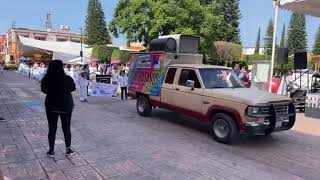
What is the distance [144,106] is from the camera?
11.8 m

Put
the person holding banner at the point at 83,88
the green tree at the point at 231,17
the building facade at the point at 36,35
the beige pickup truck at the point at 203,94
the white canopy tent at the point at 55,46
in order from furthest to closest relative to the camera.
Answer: the building facade at the point at 36,35 < the green tree at the point at 231,17 < the white canopy tent at the point at 55,46 < the person holding banner at the point at 83,88 < the beige pickup truck at the point at 203,94

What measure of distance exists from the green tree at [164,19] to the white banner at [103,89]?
68.4 feet

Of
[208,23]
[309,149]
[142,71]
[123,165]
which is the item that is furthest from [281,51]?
[208,23]

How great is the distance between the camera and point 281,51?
15.4m

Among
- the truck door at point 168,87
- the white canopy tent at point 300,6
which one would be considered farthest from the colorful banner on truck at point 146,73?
the white canopy tent at point 300,6

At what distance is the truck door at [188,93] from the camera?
30.2 feet

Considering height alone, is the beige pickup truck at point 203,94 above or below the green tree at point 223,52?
below

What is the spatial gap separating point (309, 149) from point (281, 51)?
26.4 feet

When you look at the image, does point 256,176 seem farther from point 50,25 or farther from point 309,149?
point 50,25

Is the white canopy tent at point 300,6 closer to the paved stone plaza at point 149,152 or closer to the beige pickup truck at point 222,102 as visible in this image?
the paved stone plaza at point 149,152

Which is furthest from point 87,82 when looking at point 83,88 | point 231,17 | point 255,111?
point 231,17

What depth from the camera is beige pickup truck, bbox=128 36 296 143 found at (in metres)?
7.92

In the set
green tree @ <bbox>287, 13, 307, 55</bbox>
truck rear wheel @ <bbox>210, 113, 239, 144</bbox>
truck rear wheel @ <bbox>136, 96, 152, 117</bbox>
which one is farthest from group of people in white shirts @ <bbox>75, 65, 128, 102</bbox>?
green tree @ <bbox>287, 13, 307, 55</bbox>

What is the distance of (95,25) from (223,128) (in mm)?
67641
